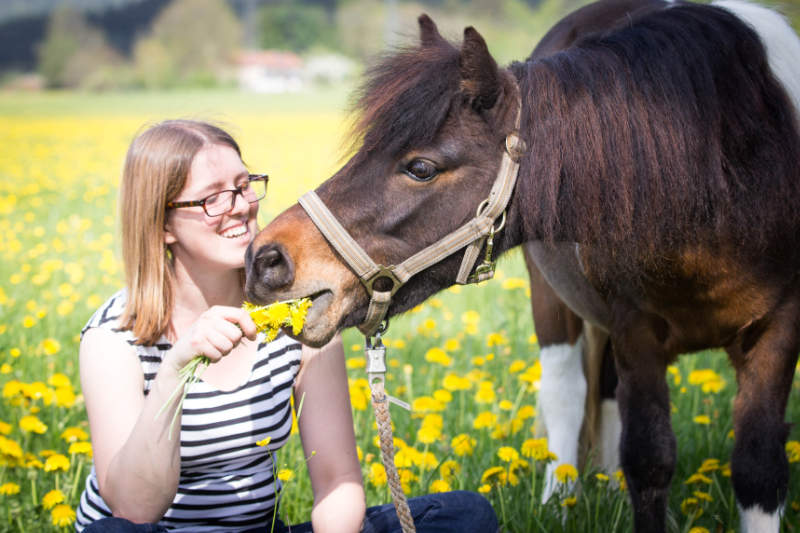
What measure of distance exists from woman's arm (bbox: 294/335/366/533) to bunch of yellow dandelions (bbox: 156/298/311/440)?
38 centimetres

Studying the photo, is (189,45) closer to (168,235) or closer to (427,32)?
(168,235)

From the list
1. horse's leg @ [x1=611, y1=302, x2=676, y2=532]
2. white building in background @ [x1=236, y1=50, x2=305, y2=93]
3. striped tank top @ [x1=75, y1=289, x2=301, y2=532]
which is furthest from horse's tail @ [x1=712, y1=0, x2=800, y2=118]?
white building in background @ [x1=236, y1=50, x2=305, y2=93]

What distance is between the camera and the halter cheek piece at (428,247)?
1935 mm

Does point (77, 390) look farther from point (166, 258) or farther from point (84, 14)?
point (84, 14)

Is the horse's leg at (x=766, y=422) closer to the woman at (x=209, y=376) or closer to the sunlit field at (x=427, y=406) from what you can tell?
the sunlit field at (x=427, y=406)

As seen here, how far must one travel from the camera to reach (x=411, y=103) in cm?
194

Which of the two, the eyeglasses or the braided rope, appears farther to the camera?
the eyeglasses

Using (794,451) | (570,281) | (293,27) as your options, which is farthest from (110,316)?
(293,27)

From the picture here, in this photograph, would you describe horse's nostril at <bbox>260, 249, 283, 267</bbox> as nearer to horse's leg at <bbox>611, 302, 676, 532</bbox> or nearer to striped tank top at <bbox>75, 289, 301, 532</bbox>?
striped tank top at <bbox>75, 289, 301, 532</bbox>

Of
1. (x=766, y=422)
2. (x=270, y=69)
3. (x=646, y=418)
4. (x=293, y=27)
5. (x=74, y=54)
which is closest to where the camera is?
(x=766, y=422)

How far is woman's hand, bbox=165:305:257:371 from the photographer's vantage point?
1774 mm

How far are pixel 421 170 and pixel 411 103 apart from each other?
0.17 metres

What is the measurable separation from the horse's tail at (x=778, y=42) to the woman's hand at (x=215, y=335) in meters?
1.63

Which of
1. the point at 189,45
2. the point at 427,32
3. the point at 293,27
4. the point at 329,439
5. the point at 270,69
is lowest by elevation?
the point at 329,439
